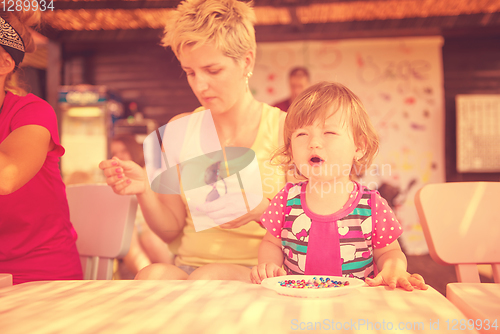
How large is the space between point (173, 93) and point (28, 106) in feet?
9.49

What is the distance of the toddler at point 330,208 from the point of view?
896 mm

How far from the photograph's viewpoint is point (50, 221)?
1029mm

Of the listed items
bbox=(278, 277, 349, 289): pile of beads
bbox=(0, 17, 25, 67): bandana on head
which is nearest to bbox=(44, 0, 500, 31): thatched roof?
bbox=(0, 17, 25, 67): bandana on head

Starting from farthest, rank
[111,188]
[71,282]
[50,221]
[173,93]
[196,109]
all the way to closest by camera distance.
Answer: [173,93], [196,109], [111,188], [50,221], [71,282]

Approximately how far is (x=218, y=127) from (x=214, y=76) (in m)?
0.17

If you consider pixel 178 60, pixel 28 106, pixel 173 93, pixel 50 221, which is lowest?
pixel 50 221

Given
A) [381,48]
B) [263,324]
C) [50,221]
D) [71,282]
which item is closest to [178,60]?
[50,221]

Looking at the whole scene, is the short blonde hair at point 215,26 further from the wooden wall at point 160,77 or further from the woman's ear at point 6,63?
the wooden wall at point 160,77

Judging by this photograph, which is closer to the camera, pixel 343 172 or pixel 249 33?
pixel 343 172

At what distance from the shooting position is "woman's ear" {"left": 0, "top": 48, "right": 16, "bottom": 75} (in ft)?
3.27

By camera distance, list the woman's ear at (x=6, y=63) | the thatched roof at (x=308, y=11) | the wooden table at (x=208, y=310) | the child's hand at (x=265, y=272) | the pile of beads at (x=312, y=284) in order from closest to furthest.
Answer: the wooden table at (x=208, y=310) < the pile of beads at (x=312, y=284) < the child's hand at (x=265, y=272) < the woman's ear at (x=6, y=63) < the thatched roof at (x=308, y=11)

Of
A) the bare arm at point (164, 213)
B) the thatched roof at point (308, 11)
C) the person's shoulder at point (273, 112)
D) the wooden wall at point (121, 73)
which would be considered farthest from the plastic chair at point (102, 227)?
the wooden wall at point (121, 73)

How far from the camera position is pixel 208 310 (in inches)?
21.3

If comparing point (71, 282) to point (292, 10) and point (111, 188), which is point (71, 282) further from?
point (292, 10)
